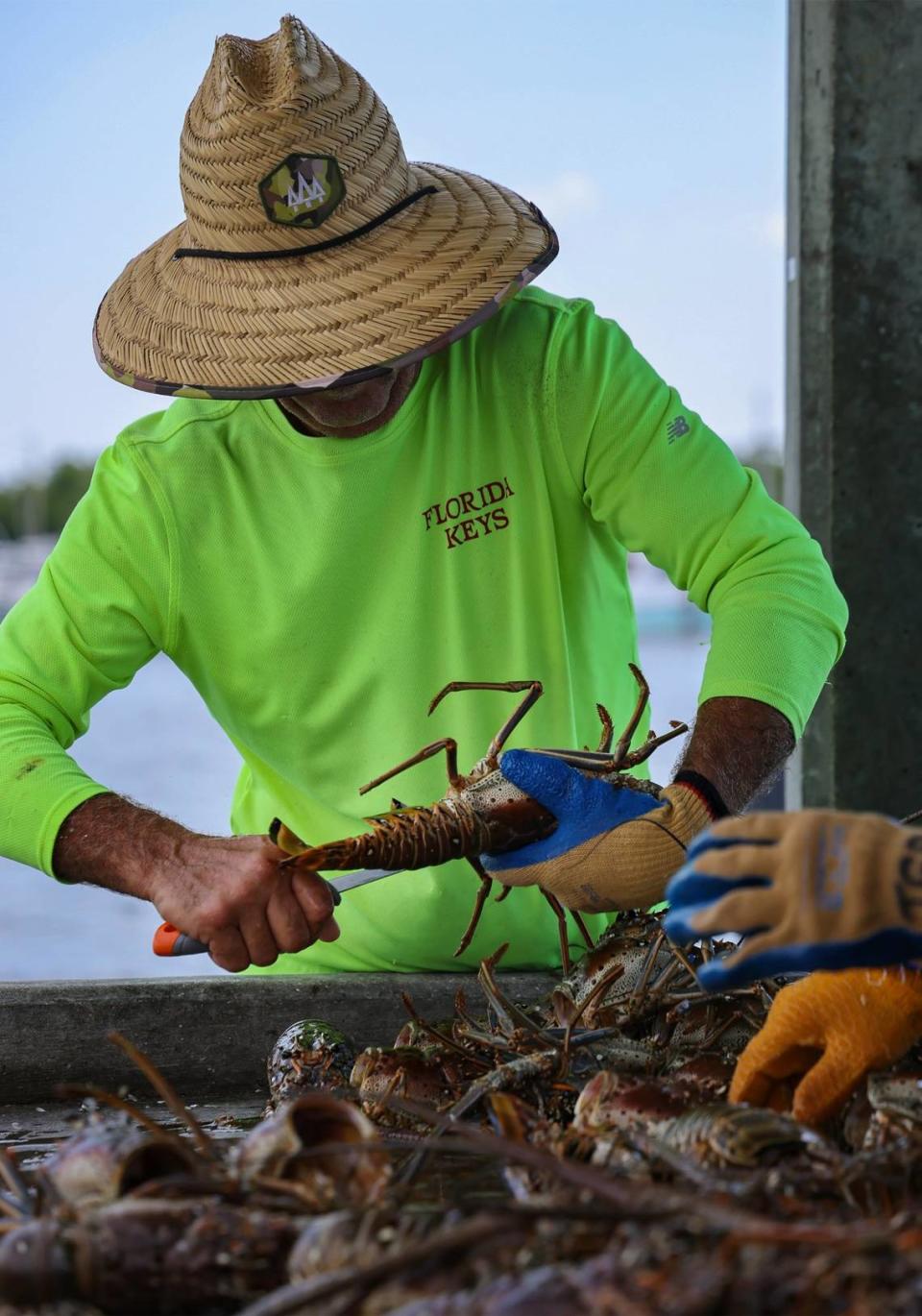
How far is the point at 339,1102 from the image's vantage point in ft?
4.78

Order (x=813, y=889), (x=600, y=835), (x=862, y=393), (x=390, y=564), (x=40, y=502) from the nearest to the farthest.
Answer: (x=813, y=889)
(x=600, y=835)
(x=390, y=564)
(x=862, y=393)
(x=40, y=502)

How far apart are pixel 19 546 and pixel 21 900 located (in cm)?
1584

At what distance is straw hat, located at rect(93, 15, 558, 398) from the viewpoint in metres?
2.46

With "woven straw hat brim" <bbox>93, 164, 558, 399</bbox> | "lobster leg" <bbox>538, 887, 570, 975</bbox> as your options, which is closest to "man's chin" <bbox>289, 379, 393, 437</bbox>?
"woven straw hat brim" <bbox>93, 164, 558, 399</bbox>

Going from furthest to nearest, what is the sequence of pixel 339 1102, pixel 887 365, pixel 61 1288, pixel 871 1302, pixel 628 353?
pixel 887 365, pixel 628 353, pixel 339 1102, pixel 61 1288, pixel 871 1302

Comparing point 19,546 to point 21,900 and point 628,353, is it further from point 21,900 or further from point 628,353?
point 628,353

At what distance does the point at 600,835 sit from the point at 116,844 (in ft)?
2.91

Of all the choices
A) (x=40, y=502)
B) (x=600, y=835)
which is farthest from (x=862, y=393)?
(x=40, y=502)

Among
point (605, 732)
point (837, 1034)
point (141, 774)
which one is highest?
point (605, 732)

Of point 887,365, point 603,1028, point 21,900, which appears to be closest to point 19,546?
point 21,900

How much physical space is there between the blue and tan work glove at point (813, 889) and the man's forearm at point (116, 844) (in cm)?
126

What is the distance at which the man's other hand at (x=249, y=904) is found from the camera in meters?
2.33

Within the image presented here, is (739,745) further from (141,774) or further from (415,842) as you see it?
(141,774)

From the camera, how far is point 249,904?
2.33 metres
